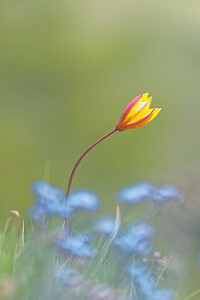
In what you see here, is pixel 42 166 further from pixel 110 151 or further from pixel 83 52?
pixel 83 52

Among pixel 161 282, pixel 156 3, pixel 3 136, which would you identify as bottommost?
pixel 161 282

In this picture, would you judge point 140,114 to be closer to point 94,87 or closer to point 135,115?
point 135,115

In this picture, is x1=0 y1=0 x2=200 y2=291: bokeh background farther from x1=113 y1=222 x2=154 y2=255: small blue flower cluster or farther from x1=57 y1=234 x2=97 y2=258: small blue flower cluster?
x1=57 y1=234 x2=97 y2=258: small blue flower cluster

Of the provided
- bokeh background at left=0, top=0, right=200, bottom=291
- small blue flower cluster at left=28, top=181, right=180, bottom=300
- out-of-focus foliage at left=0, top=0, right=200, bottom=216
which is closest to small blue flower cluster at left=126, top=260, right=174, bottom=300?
small blue flower cluster at left=28, top=181, right=180, bottom=300

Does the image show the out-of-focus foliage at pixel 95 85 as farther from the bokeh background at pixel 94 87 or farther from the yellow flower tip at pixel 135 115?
the yellow flower tip at pixel 135 115

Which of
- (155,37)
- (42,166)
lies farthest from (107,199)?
(155,37)
